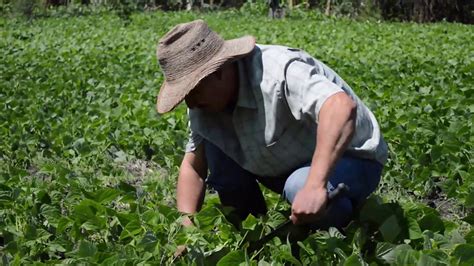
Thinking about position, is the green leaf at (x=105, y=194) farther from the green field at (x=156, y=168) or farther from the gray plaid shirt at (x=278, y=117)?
the gray plaid shirt at (x=278, y=117)

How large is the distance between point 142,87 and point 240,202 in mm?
4672

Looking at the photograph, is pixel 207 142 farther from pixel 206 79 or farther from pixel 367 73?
pixel 367 73

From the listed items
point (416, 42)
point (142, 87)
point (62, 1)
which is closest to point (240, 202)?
point (142, 87)

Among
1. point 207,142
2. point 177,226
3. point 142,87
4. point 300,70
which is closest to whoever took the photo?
point 300,70

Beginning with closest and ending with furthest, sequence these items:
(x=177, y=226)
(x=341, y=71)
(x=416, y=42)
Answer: (x=177, y=226) < (x=341, y=71) < (x=416, y=42)

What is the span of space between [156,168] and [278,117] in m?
2.36

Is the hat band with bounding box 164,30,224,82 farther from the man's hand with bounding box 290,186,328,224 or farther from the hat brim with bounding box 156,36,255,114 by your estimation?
the man's hand with bounding box 290,186,328,224

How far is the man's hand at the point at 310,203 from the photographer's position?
2877 millimetres

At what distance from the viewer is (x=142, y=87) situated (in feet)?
27.0

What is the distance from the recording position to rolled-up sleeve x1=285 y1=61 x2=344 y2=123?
296 centimetres

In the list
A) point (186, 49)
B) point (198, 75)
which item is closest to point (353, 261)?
point (198, 75)

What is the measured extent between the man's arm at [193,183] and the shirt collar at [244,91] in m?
0.42

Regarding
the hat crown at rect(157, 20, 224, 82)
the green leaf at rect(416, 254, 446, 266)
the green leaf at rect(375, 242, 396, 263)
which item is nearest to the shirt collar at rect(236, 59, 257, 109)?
the hat crown at rect(157, 20, 224, 82)

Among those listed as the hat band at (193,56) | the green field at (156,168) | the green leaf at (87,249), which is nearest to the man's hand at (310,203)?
the green field at (156,168)
